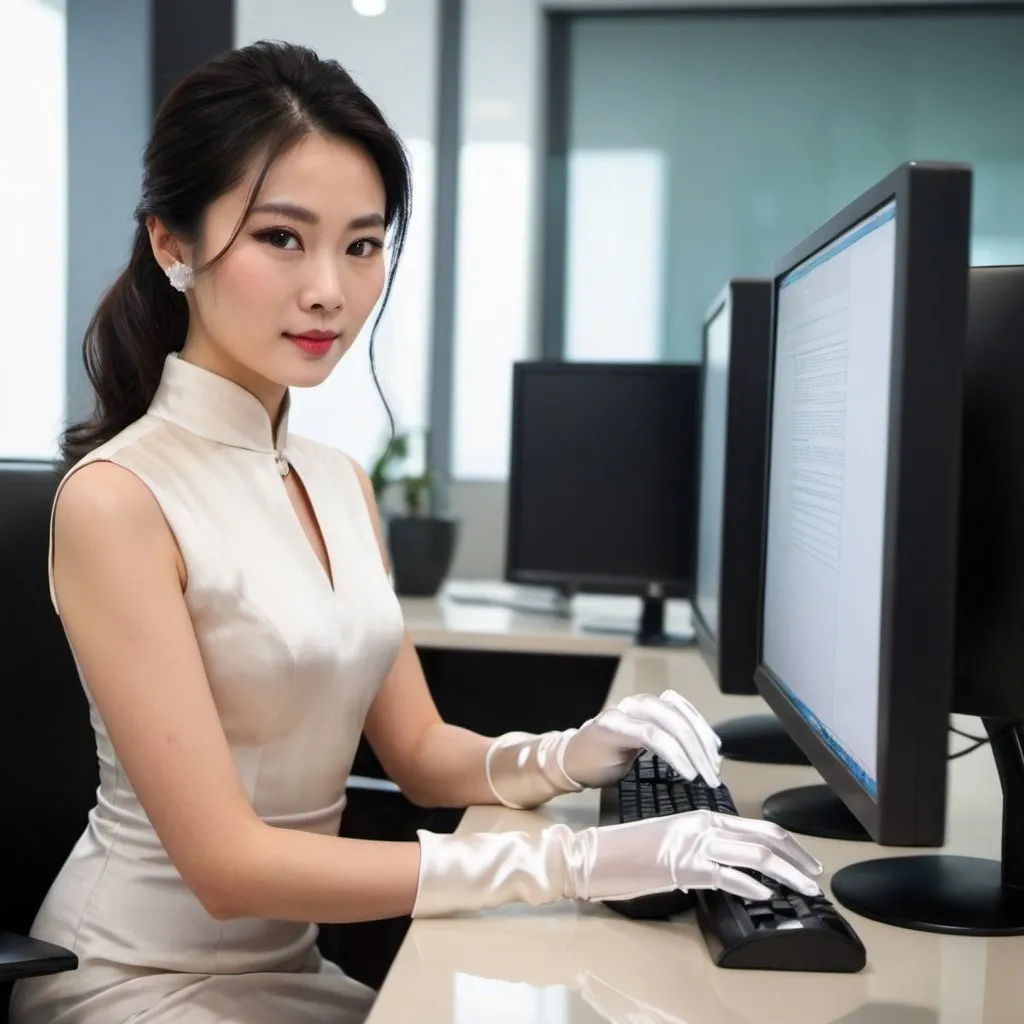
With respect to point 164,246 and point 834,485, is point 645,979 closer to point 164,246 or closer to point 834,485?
point 834,485

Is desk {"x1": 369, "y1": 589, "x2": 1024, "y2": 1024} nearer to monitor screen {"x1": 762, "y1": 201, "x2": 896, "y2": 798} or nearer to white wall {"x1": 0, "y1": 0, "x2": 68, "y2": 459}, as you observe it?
monitor screen {"x1": 762, "y1": 201, "x2": 896, "y2": 798}

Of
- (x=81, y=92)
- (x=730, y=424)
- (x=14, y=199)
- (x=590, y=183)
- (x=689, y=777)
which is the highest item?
(x=590, y=183)

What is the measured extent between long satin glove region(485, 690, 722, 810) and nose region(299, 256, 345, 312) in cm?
41

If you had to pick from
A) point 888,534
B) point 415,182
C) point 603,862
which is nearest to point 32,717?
point 603,862

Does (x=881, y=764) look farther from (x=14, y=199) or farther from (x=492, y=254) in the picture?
(x=492, y=254)

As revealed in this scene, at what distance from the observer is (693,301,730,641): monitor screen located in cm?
145

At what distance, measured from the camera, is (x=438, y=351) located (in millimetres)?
3824

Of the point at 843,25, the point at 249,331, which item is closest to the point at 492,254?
the point at 843,25

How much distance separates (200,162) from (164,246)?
96 mm

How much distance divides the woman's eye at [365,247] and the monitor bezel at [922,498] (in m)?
0.56

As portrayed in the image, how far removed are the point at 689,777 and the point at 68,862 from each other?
1.87 feet

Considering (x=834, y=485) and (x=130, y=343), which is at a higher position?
(x=130, y=343)

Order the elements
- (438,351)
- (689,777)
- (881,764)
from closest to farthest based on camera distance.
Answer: (881,764) → (689,777) → (438,351)

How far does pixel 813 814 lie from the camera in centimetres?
107
